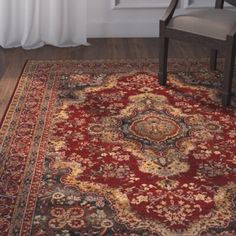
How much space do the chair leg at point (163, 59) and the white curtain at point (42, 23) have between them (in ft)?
3.36

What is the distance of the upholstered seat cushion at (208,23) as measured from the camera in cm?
256

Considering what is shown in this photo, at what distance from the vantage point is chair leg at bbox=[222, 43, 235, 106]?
8.31 feet

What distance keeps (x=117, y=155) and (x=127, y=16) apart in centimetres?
200

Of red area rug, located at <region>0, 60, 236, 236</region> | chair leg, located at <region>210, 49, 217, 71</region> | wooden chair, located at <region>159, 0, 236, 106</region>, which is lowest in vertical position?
red area rug, located at <region>0, 60, 236, 236</region>

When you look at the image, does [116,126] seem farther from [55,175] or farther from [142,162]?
[55,175]

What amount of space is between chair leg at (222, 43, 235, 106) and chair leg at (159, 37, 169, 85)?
42 cm

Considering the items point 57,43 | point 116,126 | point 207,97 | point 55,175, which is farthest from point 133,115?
point 57,43

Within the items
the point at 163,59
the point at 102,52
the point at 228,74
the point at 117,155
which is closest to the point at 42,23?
the point at 102,52

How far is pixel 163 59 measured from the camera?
2891 millimetres

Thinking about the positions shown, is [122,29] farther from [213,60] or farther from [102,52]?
[213,60]

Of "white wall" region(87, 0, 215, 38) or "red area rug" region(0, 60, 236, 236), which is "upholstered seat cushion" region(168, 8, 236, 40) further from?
"white wall" region(87, 0, 215, 38)

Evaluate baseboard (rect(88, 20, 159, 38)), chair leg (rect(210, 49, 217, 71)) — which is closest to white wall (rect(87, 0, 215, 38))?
baseboard (rect(88, 20, 159, 38))

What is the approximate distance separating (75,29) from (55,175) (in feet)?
6.47

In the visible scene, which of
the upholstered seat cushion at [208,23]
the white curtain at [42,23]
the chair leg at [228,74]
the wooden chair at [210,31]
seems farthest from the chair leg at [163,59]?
the white curtain at [42,23]
